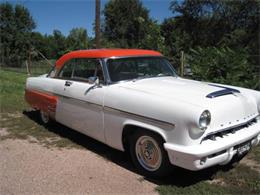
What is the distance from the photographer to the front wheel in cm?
373

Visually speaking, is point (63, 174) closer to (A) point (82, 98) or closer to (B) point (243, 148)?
(A) point (82, 98)

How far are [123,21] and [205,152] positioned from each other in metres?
44.7

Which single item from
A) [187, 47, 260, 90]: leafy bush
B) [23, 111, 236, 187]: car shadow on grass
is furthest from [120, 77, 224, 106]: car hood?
[187, 47, 260, 90]: leafy bush

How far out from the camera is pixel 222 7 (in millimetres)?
29219

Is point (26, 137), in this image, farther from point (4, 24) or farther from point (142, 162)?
point (4, 24)

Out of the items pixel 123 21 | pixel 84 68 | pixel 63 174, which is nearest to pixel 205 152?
pixel 63 174

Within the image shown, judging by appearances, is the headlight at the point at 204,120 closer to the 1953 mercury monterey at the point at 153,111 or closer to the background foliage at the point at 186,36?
the 1953 mercury monterey at the point at 153,111

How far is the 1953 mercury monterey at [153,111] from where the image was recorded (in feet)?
11.2

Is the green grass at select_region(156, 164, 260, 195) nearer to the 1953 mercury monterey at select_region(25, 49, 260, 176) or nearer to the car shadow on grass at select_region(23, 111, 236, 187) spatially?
the car shadow on grass at select_region(23, 111, 236, 187)

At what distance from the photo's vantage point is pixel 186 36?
31.3 metres

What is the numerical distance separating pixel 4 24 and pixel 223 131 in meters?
51.5

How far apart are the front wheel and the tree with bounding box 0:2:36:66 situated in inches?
1831

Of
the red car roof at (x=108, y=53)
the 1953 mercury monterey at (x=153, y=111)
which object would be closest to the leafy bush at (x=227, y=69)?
the 1953 mercury monterey at (x=153, y=111)

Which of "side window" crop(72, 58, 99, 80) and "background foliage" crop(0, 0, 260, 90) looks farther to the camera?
"background foliage" crop(0, 0, 260, 90)
